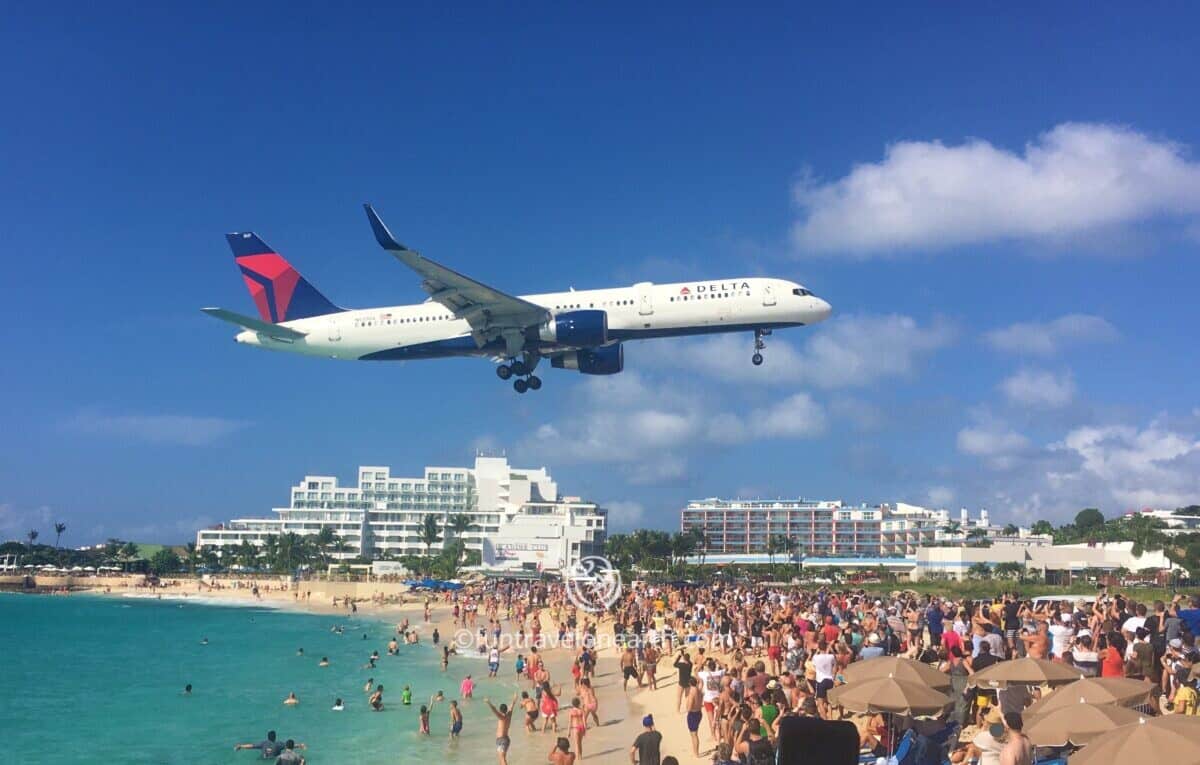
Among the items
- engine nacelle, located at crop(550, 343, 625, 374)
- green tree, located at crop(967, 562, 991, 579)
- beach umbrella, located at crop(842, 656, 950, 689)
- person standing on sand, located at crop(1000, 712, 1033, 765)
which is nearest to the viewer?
person standing on sand, located at crop(1000, 712, 1033, 765)

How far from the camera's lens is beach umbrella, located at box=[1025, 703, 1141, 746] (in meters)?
11.1

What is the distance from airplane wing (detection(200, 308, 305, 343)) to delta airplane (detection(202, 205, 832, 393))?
42mm

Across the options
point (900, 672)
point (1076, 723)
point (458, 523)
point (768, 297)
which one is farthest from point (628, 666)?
point (458, 523)

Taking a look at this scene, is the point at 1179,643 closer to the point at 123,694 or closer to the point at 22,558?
the point at 123,694

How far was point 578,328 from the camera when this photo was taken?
3503cm

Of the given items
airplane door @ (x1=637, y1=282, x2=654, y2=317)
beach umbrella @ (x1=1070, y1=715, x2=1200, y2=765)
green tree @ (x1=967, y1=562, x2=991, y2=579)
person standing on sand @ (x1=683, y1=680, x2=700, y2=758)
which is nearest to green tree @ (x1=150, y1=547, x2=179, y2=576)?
green tree @ (x1=967, y1=562, x2=991, y2=579)

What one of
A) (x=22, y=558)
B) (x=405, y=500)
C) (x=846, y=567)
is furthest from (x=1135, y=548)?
(x=22, y=558)

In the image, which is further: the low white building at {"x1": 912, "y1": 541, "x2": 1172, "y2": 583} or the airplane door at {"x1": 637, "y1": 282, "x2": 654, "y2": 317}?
the low white building at {"x1": 912, "y1": 541, "x2": 1172, "y2": 583}

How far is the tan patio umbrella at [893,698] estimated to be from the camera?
13570 millimetres

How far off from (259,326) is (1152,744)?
117 ft

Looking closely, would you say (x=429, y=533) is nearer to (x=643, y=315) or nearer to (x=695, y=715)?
(x=643, y=315)

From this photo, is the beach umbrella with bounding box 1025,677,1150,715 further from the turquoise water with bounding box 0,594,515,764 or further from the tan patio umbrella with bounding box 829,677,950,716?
the turquoise water with bounding box 0,594,515,764

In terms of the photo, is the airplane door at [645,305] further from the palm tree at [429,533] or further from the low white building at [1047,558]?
the palm tree at [429,533]

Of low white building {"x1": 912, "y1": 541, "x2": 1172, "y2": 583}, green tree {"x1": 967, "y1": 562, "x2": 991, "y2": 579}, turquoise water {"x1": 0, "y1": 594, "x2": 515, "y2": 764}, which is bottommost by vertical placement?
turquoise water {"x1": 0, "y1": 594, "x2": 515, "y2": 764}
